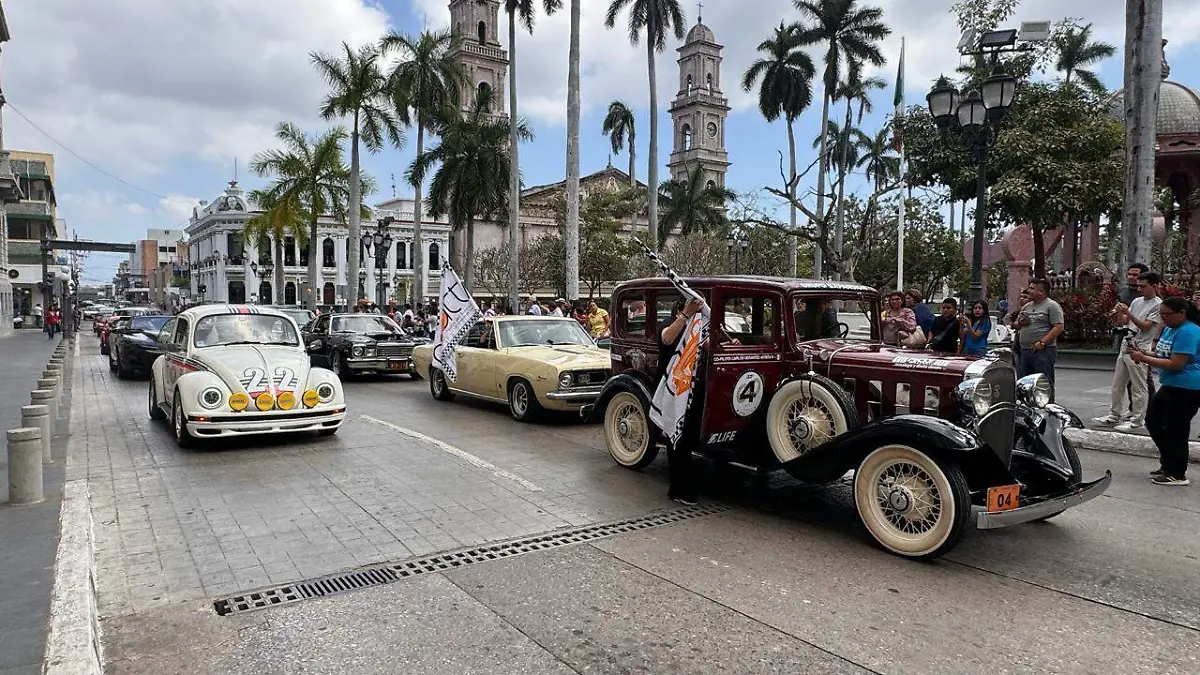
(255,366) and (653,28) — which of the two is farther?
(653,28)

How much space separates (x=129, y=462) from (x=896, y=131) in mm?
25113

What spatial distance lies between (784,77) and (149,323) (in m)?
30.5

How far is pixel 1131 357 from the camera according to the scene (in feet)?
26.2

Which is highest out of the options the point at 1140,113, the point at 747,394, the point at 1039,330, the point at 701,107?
the point at 701,107

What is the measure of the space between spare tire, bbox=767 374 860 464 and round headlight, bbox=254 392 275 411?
5585 mm

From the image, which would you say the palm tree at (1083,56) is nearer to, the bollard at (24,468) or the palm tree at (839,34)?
the palm tree at (839,34)

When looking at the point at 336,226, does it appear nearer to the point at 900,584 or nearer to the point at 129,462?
the point at 129,462

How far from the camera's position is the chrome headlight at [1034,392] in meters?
5.95

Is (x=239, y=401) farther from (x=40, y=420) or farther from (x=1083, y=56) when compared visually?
(x=1083, y=56)

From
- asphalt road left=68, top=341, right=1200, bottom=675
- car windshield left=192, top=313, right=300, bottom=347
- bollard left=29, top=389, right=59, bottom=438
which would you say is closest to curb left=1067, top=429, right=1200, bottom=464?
asphalt road left=68, top=341, right=1200, bottom=675

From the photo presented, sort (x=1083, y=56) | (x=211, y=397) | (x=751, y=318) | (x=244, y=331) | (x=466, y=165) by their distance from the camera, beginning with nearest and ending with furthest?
1. (x=751, y=318)
2. (x=211, y=397)
3. (x=244, y=331)
4. (x=466, y=165)
5. (x=1083, y=56)

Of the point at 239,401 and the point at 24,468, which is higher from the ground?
the point at 239,401

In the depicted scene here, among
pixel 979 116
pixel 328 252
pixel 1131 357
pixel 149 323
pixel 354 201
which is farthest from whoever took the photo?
pixel 328 252

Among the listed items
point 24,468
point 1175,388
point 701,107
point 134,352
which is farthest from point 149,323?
point 701,107
